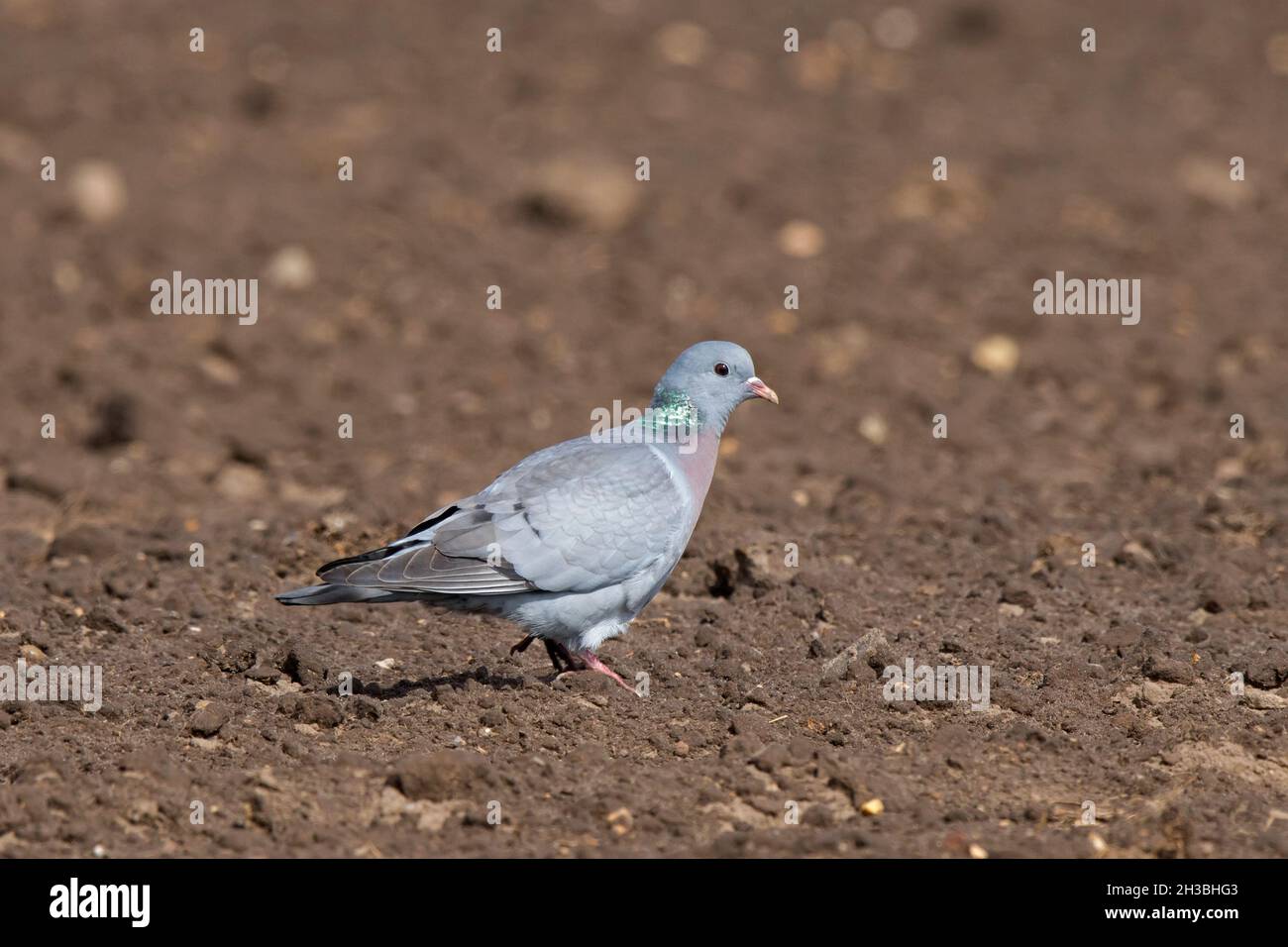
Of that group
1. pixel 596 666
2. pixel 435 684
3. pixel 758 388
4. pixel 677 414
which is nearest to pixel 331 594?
pixel 435 684

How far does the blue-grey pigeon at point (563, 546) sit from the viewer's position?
271 inches

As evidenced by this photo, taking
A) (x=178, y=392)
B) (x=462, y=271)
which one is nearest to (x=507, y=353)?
(x=462, y=271)

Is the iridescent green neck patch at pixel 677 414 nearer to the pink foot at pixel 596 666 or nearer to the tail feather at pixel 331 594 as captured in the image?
the pink foot at pixel 596 666

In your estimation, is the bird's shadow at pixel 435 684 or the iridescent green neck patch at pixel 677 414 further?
the iridescent green neck patch at pixel 677 414

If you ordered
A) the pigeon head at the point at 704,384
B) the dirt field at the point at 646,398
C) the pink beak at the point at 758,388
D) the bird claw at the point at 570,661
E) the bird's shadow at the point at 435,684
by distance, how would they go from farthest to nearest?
the pink beak at the point at 758,388 → the pigeon head at the point at 704,384 → the bird claw at the point at 570,661 → the bird's shadow at the point at 435,684 → the dirt field at the point at 646,398

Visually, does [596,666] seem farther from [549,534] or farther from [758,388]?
[758,388]

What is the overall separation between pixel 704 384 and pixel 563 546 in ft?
3.49

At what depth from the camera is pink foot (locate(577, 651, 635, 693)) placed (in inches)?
283

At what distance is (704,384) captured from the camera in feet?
24.8

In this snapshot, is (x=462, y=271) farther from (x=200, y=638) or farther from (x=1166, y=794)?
(x=1166, y=794)

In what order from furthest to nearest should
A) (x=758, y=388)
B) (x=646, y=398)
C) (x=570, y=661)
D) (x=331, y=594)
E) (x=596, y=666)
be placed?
(x=646, y=398) → (x=758, y=388) → (x=570, y=661) → (x=596, y=666) → (x=331, y=594)

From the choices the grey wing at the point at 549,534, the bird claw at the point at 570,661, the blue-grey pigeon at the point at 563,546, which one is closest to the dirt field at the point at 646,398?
the bird claw at the point at 570,661

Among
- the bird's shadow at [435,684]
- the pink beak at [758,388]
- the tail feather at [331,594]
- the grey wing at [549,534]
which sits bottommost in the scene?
the bird's shadow at [435,684]

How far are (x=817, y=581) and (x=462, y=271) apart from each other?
566 cm
